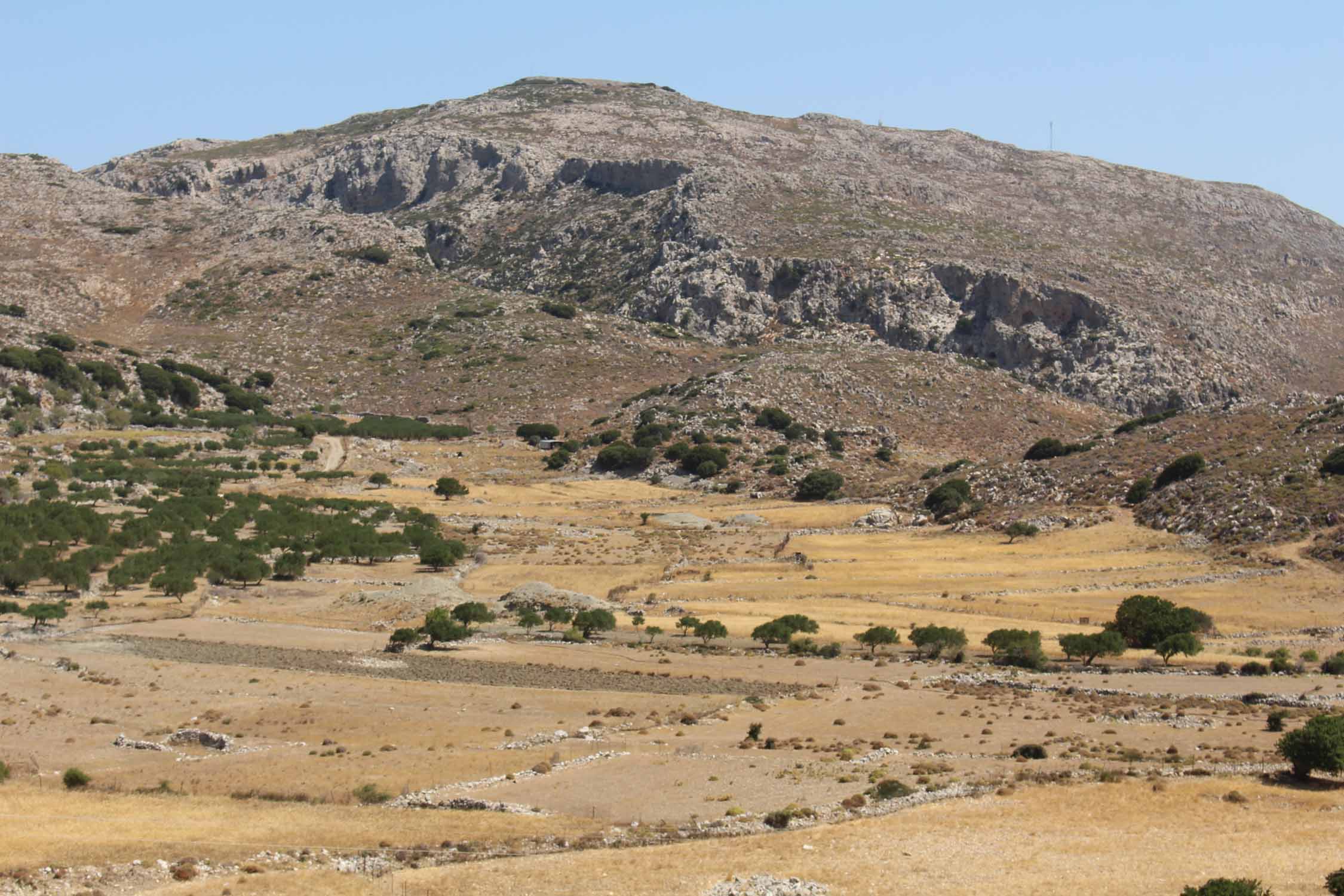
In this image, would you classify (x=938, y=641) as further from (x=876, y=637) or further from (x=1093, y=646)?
(x=1093, y=646)

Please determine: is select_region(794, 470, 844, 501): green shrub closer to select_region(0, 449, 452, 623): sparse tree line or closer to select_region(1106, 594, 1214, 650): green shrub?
select_region(0, 449, 452, 623): sparse tree line

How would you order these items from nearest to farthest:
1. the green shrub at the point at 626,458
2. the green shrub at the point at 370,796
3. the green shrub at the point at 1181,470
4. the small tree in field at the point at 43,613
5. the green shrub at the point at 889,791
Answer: the green shrub at the point at 889,791 < the green shrub at the point at 370,796 < the small tree in field at the point at 43,613 < the green shrub at the point at 1181,470 < the green shrub at the point at 626,458

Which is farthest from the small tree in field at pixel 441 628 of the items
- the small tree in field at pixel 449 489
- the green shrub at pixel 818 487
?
the green shrub at pixel 818 487

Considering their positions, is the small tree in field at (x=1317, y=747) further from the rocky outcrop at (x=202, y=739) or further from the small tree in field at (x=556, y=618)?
the small tree in field at (x=556, y=618)

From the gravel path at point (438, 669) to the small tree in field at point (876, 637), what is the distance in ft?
20.1

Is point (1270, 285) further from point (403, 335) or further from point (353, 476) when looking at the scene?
point (353, 476)

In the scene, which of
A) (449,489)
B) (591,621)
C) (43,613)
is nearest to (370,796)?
(591,621)

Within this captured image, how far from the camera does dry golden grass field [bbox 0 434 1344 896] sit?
22500 millimetres

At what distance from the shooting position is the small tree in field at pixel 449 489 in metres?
85.0

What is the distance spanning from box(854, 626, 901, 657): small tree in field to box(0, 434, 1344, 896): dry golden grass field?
817 millimetres

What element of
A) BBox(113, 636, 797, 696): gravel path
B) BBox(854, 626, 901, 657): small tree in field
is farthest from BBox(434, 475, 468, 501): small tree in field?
BBox(854, 626, 901, 657): small tree in field

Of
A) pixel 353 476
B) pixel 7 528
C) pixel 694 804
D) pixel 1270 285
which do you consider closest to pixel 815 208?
pixel 1270 285

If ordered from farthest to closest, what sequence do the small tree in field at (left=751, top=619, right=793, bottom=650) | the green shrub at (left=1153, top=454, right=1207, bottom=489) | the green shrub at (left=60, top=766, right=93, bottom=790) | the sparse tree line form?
the green shrub at (left=1153, top=454, right=1207, bottom=489)
the sparse tree line
the small tree in field at (left=751, top=619, right=793, bottom=650)
the green shrub at (left=60, top=766, right=93, bottom=790)

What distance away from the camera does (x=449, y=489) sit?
85.0 metres
